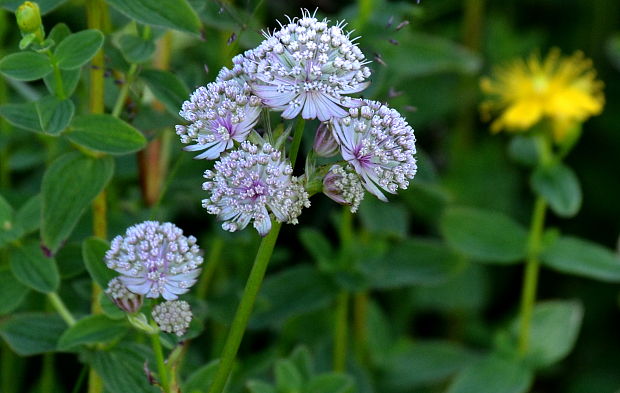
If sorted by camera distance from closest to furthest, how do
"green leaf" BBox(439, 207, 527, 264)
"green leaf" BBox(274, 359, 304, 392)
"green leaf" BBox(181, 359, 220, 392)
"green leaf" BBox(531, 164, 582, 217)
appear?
"green leaf" BBox(181, 359, 220, 392)
"green leaf" BBox(274, 359, 304, 392)
"green leaf" BBox(531, 164, 582, 217)
"green leaf" BBox(439, 207, 527, 264)

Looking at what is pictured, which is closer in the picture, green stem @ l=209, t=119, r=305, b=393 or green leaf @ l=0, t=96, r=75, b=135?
green stem @ l=209, t=119, r=305, b=393

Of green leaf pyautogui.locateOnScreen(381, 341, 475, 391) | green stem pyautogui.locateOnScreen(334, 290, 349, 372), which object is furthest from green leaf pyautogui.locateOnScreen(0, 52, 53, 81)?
green leaf pyautogui.locateOnScreen(381, 341, 475, 391)

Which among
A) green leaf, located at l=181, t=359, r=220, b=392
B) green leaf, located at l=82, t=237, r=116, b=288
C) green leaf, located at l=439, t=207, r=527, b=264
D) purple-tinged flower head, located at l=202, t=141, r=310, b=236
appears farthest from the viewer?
green leaf, located at l=439, t=207, r=527, b=264

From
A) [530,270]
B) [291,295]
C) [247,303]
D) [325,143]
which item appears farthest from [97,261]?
[530,270]

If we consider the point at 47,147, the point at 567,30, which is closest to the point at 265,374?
the point at 47,147

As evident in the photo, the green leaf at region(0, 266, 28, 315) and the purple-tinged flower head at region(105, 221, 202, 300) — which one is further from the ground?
the purple-tinged flower head at region(105, 221, 202, 300)

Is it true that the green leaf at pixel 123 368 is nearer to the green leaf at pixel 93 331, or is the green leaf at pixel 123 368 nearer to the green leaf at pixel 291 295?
the green leaf at pixel 93 331

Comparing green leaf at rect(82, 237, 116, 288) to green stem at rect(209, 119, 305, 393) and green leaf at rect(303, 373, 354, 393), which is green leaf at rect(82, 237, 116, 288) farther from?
green leaf at rect(303, 373, 354, 393)

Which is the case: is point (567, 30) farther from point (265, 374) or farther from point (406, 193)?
point (265, 374)

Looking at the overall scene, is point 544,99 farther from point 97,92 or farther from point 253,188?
point 253,188
